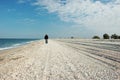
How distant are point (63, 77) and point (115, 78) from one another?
2121 millimetres

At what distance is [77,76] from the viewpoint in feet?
28.3

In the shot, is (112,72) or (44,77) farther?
(112,72)

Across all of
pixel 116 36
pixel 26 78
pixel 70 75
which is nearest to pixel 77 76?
pixel 70 75

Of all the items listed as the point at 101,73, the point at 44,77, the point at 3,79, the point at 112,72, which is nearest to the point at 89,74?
the point at 101,73

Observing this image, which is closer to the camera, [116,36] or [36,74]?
[36,74]

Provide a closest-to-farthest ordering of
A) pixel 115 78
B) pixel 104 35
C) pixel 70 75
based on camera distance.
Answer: pixel 115 78 → pixel 70 75 → pixel 104 35

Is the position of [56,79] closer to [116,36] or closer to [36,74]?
[36,74]

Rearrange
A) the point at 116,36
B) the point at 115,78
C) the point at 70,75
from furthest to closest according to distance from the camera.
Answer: the point at 116,36, the point at 70,75, the point at 115,78

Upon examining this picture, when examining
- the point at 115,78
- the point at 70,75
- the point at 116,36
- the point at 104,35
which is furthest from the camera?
the point at 104,35

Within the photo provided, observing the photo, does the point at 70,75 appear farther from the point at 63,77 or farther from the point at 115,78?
the point at 115,78

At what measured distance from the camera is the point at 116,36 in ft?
309

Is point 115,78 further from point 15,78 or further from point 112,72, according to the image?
point 15,78

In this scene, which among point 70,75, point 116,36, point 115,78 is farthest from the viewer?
point 116,36

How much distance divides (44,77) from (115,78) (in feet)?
9.58
